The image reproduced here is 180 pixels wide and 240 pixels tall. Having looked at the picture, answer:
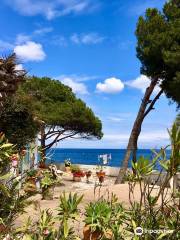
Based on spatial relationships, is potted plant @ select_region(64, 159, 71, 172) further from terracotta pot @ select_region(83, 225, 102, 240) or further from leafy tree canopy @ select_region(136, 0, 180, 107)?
terracotta pot @ select_region(83, 225, 102, 240)

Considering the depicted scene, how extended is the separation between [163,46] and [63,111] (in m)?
11.2

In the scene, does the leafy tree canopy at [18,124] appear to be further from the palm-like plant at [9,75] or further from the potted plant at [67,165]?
the potted plant at [67,165]

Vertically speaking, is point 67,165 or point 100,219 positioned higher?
point 67,165

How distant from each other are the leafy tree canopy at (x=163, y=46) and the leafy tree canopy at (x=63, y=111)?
929 centimetres

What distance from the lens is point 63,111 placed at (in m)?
30.6

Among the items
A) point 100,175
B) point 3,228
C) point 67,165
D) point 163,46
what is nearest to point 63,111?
point 67,165

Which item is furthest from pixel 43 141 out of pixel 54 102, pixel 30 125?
pixel 30 125

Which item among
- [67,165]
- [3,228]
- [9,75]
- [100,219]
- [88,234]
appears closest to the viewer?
[3,228]

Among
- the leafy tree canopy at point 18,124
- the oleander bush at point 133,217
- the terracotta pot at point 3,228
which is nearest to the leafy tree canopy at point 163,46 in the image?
the leafy tree canopy at point 18,124

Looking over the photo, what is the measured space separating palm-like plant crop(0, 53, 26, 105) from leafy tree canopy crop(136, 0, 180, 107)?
13.3 m

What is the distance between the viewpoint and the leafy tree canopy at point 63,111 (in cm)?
3056

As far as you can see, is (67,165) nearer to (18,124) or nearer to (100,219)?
(18,124)

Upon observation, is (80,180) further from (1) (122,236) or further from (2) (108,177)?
(1) (122,236)

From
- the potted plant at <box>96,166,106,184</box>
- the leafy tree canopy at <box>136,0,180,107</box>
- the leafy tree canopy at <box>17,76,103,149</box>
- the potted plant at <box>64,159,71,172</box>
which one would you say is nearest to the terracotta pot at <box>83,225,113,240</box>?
the potted plant at <box>96,166,106,184</box>
